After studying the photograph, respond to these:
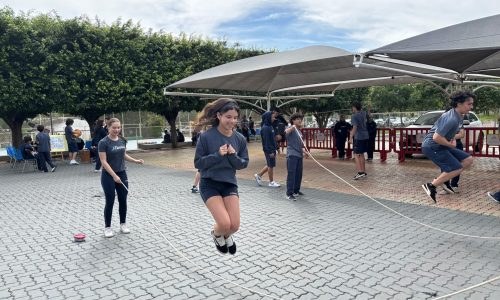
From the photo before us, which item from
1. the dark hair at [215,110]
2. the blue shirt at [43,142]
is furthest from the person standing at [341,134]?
the dark hair at [215,110]

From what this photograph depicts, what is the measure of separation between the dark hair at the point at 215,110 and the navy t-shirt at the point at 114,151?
6.60 feet

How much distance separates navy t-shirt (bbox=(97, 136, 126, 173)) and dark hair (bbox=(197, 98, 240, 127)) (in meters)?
2.01

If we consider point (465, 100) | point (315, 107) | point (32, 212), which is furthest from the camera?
point (315, 107)

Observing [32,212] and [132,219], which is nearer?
[132,219]

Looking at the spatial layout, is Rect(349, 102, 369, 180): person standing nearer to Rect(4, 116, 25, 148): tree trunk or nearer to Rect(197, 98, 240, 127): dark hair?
Rect(197, 98, 240, 127): dark hair

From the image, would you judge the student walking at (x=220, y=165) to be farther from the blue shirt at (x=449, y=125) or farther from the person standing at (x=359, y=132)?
the person standing at (x=359, y=132)

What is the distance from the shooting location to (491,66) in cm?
1027

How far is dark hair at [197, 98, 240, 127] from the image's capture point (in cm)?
403

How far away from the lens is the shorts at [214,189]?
13.4 feet

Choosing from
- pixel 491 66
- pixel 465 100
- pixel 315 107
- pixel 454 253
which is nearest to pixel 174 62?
pixel 315 107

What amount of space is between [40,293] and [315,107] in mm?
25218

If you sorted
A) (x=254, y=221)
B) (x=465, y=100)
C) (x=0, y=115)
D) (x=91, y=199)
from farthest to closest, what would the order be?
(x=0, y=115), (x=91, y=199), (x=254, y=221), (x=465, y=100)

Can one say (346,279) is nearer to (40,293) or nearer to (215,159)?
(215,159)

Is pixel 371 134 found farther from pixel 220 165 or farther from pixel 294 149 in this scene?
pixel 220 165
